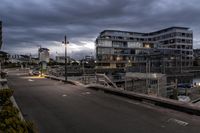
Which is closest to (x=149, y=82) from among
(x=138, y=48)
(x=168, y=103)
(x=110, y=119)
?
(x=168, y=103)

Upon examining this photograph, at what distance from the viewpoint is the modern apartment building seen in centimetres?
10681

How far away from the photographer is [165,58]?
87.1 metres

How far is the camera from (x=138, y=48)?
4663 inches

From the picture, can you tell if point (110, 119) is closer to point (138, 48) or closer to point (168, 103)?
point (168, 103)

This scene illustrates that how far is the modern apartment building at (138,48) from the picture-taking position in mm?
106812

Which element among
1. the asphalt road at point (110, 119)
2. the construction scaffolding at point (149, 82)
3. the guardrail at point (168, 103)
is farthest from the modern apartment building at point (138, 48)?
the asphalt road at point (110, 119)

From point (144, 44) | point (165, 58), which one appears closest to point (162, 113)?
point (165, 58)

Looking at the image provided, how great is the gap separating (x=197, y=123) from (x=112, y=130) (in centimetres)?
334

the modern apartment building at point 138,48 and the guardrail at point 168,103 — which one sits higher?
the modern apartment building at point 138,48

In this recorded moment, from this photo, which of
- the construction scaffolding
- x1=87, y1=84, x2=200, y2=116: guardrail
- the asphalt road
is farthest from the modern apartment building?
the asphalt road

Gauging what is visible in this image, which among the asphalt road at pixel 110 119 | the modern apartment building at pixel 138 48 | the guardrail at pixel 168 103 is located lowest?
the asphalt road at pixel 110 119

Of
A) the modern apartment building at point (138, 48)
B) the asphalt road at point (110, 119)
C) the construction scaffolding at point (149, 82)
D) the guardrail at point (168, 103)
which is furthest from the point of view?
the modern apartment building at point (138, 48)

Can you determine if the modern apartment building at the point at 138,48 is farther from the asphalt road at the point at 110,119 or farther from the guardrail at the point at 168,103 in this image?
the asphalt road at the point at 110,119

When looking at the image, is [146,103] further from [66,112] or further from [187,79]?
[187,79]
